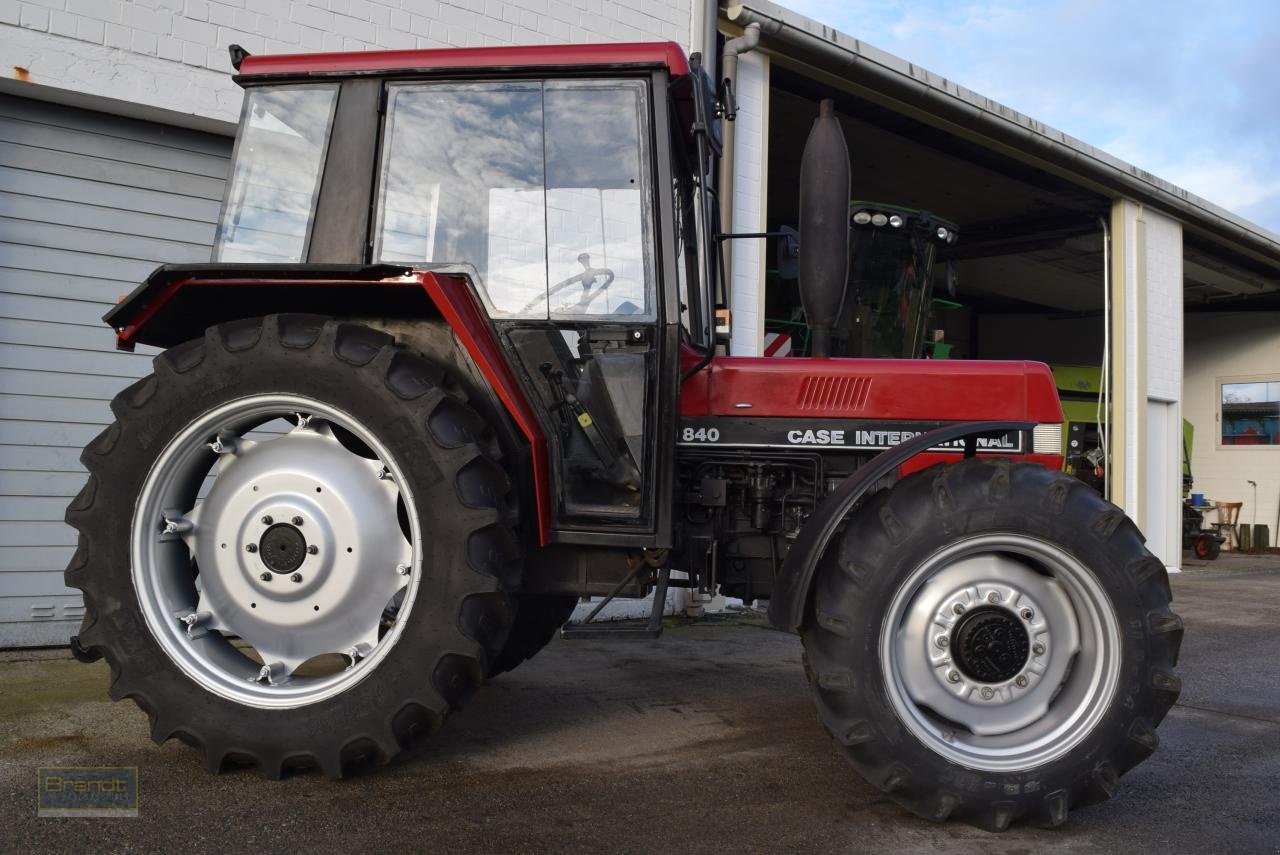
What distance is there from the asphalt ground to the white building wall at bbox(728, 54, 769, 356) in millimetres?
3234

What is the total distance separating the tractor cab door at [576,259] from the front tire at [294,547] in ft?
1.04

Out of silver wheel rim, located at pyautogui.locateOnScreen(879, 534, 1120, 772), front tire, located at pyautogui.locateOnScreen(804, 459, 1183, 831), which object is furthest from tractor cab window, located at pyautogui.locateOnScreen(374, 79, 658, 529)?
silver wheel rim, located at pyautogui.locateOnScreen(879, 534, 1120, 772)

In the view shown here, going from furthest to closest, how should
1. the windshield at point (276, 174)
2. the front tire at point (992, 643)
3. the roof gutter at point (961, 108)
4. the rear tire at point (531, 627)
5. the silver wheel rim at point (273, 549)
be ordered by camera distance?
the roof gutter at point (961, 108) → the rear tire at point (531, 627) → the windshield at point (276, 174) → the silver wheel rim at point (273, 549) → the front tire at point (992, 643)

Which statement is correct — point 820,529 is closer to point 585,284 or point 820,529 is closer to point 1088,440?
point 585,284

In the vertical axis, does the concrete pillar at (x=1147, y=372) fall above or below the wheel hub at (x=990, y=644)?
above

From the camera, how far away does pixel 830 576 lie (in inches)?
115

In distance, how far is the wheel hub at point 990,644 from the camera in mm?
2898

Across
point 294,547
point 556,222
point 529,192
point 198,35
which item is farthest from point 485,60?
point 198,35

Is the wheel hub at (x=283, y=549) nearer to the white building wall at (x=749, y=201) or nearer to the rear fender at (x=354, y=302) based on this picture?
the rear fender at (x=354, y=302)

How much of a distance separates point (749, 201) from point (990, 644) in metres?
5.18

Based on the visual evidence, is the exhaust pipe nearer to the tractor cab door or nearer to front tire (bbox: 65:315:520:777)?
the tractor cab door

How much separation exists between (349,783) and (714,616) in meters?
4.22

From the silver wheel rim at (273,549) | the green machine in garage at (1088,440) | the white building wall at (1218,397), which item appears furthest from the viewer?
the white building wall at (1218,397)

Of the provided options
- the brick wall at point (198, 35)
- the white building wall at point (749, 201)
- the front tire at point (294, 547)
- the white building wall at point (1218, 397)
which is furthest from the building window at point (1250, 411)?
the front tire at point (294, 547)
